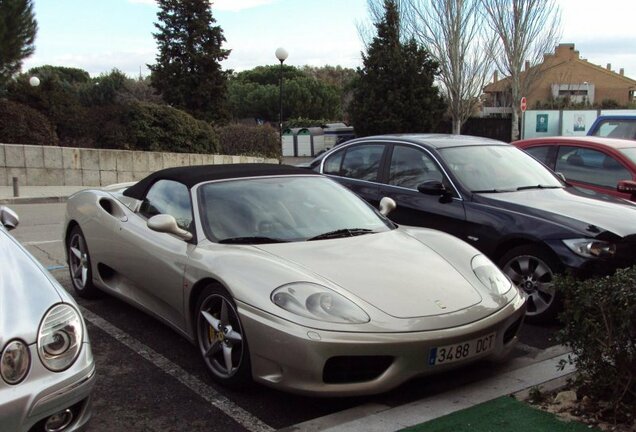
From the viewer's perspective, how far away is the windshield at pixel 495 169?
18.5 ft

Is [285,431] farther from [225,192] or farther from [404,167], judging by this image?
[404,167]

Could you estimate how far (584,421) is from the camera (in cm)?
288

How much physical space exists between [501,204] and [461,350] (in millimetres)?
2312

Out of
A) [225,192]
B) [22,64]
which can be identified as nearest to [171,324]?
[225,192]

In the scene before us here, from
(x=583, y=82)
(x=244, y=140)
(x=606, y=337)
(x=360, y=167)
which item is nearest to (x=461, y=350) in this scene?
(x=606, y=337)

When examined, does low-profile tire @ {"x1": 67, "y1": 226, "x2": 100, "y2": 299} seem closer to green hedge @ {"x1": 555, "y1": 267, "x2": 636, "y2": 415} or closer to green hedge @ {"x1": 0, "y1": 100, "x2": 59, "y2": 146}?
green hedge @ {"x1": 555, "y1": 267, "x2": 636, "y2": 415}

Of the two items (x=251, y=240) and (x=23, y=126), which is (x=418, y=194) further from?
(x=23, y=126)

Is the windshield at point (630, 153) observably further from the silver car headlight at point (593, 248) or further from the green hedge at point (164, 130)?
the green hedge at point (164, 130)

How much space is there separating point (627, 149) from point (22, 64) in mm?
21626

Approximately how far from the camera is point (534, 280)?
16.0ft

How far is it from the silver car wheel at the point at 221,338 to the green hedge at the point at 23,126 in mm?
14856

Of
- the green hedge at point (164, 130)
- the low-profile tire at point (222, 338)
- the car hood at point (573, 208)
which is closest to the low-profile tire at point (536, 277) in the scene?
the car hood at point (573, 208)

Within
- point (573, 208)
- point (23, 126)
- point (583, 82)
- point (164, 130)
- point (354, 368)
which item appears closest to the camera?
point (354, 368)

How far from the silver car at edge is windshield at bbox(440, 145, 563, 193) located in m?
3.96
